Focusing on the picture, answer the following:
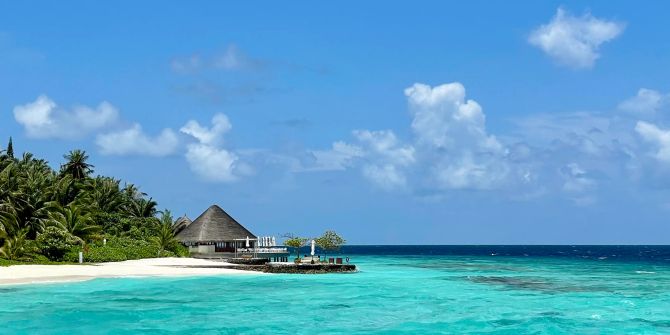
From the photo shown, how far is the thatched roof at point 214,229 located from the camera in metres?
66.7

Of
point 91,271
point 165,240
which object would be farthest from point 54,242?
point 165,240

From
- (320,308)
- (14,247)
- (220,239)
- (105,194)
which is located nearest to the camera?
(320,308)

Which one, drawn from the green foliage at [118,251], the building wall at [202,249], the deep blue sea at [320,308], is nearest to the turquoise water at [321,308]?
the deep blue sea at [320,308]

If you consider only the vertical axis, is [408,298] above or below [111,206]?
below

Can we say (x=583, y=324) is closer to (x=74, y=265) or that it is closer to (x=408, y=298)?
(x=408, y=298)

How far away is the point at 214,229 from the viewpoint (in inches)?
2645

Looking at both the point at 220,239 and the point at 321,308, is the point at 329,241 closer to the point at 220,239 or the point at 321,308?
the point at 220,239

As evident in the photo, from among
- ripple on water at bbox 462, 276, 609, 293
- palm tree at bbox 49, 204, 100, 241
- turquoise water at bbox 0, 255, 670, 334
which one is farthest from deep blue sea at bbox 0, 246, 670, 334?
palm tree at bbox 49, 204, 100, 241

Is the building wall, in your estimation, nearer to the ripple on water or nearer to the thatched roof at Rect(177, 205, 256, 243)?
the thatched roof at Rect(177, 205, 256, 243)

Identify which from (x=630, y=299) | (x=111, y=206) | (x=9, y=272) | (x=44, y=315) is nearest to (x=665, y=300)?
(x=630, y=299)

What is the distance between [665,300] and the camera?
38.5 metres

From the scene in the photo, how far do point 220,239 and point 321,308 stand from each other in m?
35.7

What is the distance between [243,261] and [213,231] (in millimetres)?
9537

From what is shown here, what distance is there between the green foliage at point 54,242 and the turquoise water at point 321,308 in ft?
32.4
